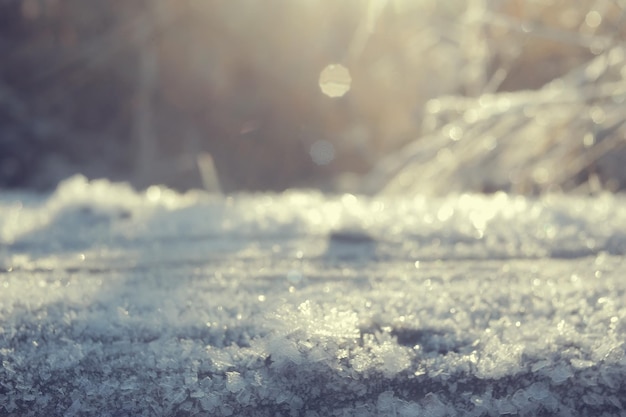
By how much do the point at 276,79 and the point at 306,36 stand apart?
47.5 inches

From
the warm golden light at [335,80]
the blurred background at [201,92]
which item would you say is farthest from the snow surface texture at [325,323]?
the warm golden light at [335,80]

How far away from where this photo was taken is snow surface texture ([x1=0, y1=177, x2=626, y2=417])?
1428 mm

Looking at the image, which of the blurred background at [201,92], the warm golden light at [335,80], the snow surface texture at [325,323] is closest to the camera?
the snow surface texture at [325,323]

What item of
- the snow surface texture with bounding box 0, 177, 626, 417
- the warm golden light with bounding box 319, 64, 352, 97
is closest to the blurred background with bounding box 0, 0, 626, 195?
the warm golden light with bounding box 319, 64, 352, 97

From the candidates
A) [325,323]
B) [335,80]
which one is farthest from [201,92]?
[325,323]

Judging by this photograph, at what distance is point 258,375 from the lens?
1448mm

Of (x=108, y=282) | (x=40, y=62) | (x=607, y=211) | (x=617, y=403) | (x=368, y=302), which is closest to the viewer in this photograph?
(x=617, y=403)

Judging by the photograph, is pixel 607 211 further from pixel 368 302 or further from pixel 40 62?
pixel 40 62

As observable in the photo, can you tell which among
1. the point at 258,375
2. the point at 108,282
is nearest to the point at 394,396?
the point at 258,375

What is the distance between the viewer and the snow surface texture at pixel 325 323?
1.43m

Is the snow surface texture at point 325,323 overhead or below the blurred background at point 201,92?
below

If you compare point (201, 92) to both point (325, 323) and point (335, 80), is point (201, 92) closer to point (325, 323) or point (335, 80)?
point (335, 80)

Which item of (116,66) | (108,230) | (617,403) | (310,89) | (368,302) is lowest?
(617,403)

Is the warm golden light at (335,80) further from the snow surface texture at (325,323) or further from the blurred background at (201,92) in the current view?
the snow surface texture at (325,323)
